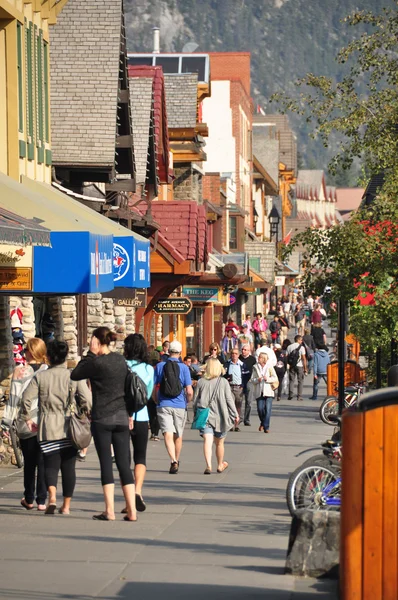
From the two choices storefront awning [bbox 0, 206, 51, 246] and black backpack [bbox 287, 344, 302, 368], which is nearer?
storefront awning [bbox 0, 206, 51, 246]

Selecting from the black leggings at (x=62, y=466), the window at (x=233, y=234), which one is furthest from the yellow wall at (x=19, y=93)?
the window at (x=233, y=234)

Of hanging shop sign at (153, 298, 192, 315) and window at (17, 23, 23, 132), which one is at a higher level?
window at (17, 23, 23, 132)

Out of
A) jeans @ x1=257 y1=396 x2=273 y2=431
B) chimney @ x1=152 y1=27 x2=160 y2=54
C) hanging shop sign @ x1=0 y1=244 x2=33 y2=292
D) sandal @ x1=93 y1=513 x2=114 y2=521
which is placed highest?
chimney @ x1=152 y1=27 x2=160 y2=54

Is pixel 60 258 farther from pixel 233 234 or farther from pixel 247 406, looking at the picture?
pixel 233 234

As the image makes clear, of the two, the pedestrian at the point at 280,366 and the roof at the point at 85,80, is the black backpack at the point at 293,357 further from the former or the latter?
the roof at the point at 85,80

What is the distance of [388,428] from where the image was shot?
23.1ft

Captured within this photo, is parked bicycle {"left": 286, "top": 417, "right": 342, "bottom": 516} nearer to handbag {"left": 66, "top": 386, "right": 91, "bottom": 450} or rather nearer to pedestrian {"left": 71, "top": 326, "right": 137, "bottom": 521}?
pedestrian {"left": 71, "top": 326, "right": 137, "bottom": 521}

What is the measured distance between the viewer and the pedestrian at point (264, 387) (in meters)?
25.1

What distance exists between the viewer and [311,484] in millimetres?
12070

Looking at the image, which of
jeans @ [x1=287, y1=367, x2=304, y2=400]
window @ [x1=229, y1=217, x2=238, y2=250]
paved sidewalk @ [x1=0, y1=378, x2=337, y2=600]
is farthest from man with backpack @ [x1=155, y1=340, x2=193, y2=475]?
window @ [x1=229, y1=217, x2=238, y2=250]

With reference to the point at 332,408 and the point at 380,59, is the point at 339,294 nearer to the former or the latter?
the point at 380,59

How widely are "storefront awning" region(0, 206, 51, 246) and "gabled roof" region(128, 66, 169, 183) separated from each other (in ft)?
46.1

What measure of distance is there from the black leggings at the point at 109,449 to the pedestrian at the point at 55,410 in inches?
19.0

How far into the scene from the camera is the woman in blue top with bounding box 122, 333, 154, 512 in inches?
518
